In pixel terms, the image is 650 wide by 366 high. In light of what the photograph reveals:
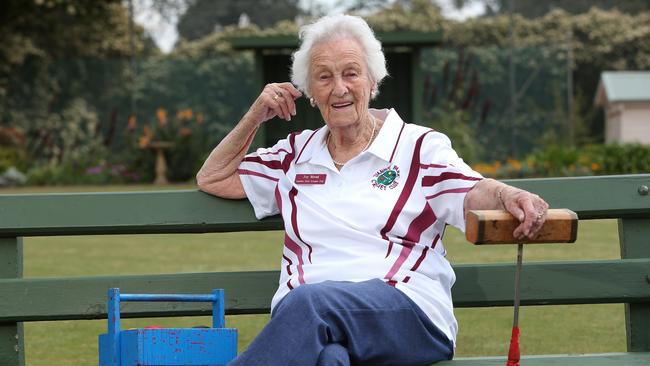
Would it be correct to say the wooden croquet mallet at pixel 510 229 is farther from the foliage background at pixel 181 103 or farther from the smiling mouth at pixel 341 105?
the foliage background at pixel 181 103

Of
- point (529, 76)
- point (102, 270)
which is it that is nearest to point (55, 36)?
point (529, 76)

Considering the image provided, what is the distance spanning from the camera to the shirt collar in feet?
12.2

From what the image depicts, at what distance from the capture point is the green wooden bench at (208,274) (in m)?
3.91

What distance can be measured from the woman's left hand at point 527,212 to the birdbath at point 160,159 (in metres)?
18.3

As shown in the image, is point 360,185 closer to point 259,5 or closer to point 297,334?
point 297,334

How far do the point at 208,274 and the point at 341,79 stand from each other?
0.77 m

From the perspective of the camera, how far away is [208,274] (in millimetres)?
3961

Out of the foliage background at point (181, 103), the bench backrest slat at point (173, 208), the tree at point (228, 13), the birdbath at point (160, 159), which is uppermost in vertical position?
the tree at point (228, 13)

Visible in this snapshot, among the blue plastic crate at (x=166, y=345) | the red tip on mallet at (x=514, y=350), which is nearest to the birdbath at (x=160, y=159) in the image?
the blue plastic crate at (x=166, y=345)

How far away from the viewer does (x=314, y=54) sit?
12.5 ft

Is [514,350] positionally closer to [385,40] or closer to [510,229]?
[510,229]

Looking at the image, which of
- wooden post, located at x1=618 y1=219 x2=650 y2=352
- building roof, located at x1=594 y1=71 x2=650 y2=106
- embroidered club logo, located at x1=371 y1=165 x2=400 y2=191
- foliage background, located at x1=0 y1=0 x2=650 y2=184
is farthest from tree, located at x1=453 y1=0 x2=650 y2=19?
embroidered club logo, located at x1=371 y1=165 x2=400 y2=191

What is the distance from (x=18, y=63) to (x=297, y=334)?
897 inches

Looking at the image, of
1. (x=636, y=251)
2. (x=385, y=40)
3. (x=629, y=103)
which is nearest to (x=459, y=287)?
(x=636, y=251)
